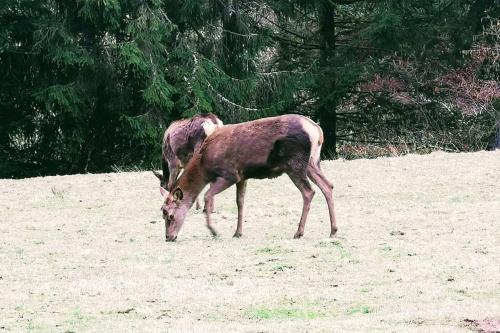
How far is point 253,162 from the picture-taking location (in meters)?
11.7

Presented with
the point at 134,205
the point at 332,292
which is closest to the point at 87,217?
the point at 134,205

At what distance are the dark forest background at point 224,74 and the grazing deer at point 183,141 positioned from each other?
937cm

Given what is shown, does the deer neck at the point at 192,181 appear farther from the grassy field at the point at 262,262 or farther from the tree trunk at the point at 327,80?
the tree trunk at the point at 327,80

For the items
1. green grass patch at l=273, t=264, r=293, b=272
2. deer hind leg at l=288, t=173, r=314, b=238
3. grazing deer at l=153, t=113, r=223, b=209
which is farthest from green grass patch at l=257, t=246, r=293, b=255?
grazing deer at l=153, t=113, r=223, b=209

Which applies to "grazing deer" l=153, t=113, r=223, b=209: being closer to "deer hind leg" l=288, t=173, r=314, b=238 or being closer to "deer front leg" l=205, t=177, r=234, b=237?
"deer front leg" l=205, t=177, r=234, b=237

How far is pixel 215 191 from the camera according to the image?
11.8 m

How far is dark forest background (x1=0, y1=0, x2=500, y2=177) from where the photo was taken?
2462 centimetres

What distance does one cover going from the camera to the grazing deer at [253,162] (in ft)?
37.7

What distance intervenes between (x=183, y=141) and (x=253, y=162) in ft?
10.3

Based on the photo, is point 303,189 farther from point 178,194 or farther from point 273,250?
point 178,194

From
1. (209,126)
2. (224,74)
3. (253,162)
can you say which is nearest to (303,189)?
(253,162)

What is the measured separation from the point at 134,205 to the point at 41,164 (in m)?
11.9

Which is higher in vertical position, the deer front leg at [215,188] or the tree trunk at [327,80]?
the deer front leg at [215,188]

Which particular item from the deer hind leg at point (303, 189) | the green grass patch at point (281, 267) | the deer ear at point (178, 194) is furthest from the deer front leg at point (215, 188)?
the green grass patch at point (281, 267)
